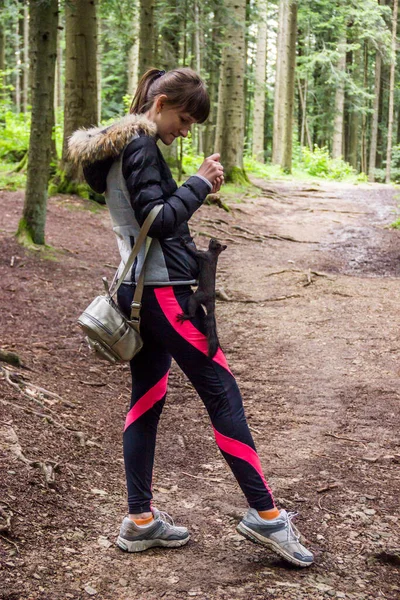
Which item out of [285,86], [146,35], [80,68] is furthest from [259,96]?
[80,68]

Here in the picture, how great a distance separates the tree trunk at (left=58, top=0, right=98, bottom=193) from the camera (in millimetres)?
11562

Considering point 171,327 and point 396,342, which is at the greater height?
point 171,327

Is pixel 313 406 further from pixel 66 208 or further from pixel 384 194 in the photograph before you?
pixel 384 194

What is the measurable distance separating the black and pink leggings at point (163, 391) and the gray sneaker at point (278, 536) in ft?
0.21

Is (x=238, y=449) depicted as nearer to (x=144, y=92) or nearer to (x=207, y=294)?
(x=207, y=294)

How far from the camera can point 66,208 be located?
12.0 meters

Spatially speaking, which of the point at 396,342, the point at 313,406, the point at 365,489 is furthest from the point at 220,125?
the point at 365,489

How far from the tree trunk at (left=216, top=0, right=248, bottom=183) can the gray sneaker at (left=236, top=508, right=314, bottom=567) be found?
1456 centimetres

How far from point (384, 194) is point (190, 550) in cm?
1964

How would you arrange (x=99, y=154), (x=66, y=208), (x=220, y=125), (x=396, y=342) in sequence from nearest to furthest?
1. (x=99, y=154)
2. (x=396, y=342)
3. (x=66, y=208)
4. (x=220, y=125)

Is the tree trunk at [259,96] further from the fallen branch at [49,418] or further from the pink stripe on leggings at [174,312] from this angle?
the pink stripe on leggings at [174,312]

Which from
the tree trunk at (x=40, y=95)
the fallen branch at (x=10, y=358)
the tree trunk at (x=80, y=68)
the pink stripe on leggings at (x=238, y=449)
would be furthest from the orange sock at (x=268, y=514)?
the tree trunk at (x=80, y=68)

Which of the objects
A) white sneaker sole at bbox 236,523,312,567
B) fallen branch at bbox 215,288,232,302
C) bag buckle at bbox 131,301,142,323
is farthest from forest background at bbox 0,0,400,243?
white sneaker sole at bbox 236,523,312,567

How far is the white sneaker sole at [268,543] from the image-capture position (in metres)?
2.96
